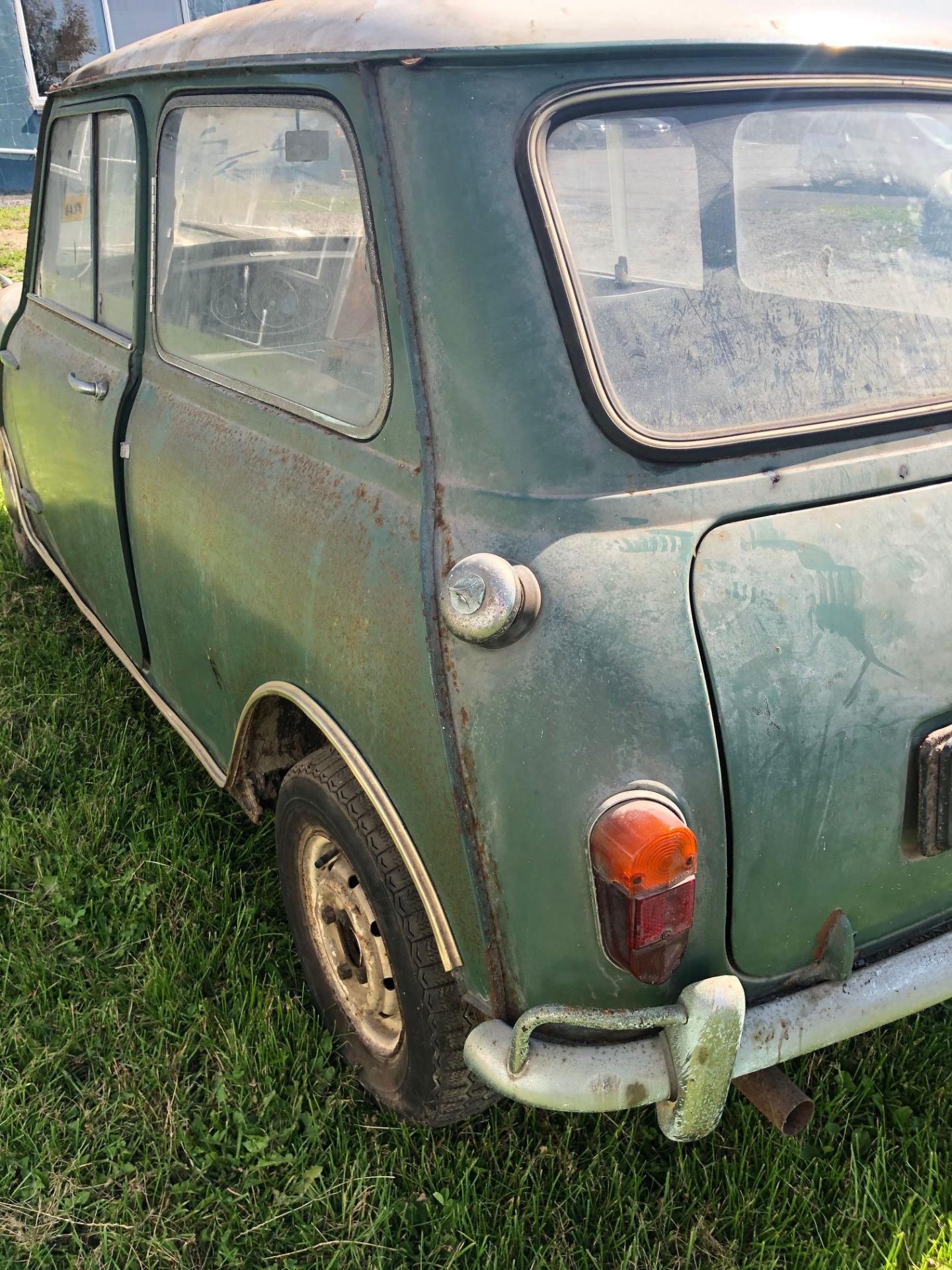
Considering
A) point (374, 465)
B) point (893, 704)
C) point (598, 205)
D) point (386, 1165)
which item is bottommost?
point (386, 1165)

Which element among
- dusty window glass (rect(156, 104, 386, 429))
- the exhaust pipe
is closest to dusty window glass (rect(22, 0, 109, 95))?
dusty window glass (rect(156, 104, 386, 429))

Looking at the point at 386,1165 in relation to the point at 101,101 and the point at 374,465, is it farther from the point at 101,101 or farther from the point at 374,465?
the point at 101,101

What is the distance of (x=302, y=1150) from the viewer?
222 cm

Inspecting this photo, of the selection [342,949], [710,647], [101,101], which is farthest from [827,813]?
[101,101]

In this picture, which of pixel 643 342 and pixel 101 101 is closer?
pixel 643 342

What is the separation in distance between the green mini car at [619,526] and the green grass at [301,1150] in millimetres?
203

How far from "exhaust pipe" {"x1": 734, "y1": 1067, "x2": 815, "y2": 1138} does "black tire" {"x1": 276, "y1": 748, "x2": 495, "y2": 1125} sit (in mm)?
490

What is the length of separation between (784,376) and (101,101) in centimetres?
213

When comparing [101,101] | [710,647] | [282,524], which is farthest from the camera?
[101,101]

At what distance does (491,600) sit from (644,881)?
1.48ft

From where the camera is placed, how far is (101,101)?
2.96m

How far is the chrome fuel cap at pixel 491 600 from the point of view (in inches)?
63.6

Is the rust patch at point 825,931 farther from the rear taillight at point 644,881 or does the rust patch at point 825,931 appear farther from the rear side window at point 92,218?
the rear side window at point 92,218

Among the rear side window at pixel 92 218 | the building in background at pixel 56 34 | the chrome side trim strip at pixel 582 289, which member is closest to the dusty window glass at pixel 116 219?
the rear side window at pixel 92 218
